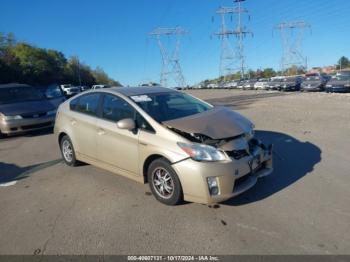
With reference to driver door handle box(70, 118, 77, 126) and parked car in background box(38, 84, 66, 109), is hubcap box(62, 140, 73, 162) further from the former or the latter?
parked car in background box(38, 84, 66, 109)

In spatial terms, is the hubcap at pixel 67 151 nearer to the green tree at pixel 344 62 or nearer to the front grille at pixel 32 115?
the front grille at pixel 32 115

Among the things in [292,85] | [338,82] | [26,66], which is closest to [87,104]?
[338,82]

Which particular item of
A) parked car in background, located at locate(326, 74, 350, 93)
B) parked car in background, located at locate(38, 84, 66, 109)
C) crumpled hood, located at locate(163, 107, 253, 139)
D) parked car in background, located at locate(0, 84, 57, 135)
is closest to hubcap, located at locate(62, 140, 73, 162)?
crumpled hood, located at locate(163, 107, 253, 139)


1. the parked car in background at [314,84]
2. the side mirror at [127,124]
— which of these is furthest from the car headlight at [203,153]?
the parked car in background at [314,84]

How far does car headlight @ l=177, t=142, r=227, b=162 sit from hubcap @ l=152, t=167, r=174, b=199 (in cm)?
45

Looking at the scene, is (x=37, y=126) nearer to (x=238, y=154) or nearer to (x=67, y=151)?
(x=67, y=151)

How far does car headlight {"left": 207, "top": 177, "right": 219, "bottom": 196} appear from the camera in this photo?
11.7ft

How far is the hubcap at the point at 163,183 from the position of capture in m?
3.91

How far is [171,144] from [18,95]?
9.04 metres

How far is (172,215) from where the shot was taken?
3.74 metres

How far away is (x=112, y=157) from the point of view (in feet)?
15.3

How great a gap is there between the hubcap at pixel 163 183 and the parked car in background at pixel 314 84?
25.6m

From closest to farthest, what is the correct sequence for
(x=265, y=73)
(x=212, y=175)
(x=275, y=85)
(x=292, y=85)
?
(x=212, y=175) → (x=292, y=85) → (x=275, y=85) → (x=265, y=73)

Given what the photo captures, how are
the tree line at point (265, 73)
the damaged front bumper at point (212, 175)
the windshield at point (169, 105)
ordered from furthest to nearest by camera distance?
the tree line at point (265, 73) → the windshield at point (169, 105) → the damaged front bumper at point (212, 175)
